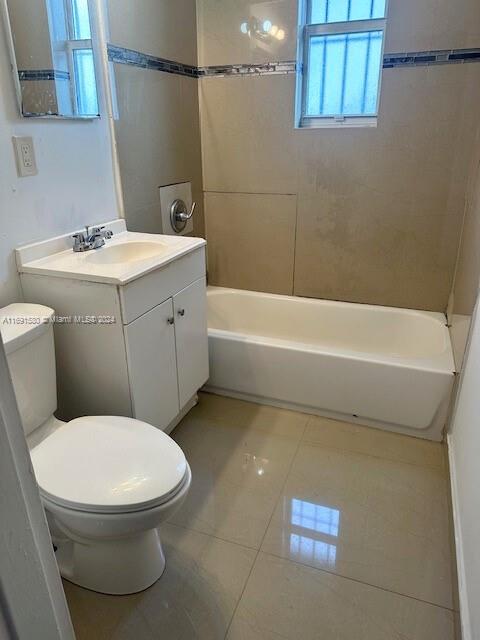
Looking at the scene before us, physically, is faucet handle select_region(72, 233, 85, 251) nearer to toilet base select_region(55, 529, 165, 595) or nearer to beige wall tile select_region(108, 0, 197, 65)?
beige wall tile select_region(108, 0, 197, 65)

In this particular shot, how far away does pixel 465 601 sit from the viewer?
3.91 feet

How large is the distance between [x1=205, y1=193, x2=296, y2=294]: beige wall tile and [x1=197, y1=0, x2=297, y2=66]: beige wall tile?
730 mm

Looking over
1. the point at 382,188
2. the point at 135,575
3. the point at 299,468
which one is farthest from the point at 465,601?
the point at 382,188

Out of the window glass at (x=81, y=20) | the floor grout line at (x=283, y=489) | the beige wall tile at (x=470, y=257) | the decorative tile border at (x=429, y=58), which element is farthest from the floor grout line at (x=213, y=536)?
the decorative tile border at (x=429, y=58)

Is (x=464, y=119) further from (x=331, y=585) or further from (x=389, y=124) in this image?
(x=331, y=585)

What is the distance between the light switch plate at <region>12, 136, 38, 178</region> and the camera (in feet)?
4.85

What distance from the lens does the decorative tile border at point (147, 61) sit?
72.7 inches

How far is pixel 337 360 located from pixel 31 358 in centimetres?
129

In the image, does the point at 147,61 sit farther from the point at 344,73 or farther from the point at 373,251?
the point at 373,251

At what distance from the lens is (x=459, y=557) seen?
1357mm

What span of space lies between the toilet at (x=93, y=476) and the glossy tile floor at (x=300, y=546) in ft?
0.34

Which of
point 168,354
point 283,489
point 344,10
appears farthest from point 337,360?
point 344,10

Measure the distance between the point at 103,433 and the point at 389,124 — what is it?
6.57ft

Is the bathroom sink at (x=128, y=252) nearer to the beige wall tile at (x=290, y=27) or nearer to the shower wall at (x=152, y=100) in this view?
the shower wall at (x=152, y=100)
